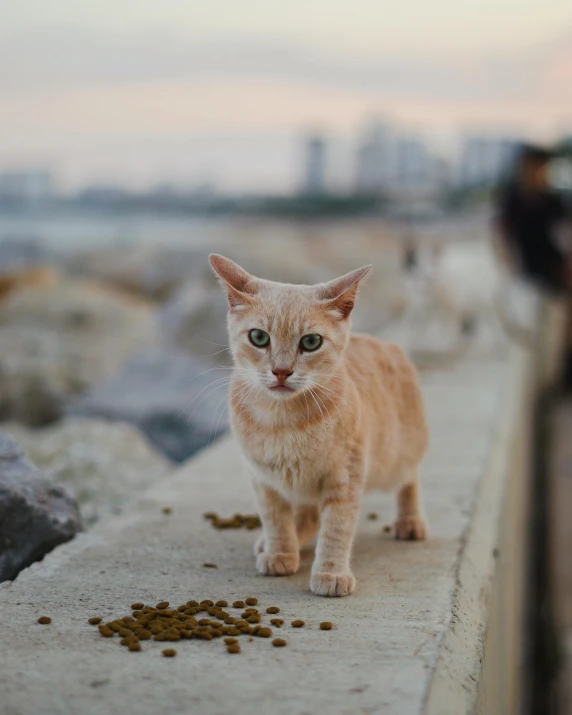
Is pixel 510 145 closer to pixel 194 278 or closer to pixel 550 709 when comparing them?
pixel 194 278

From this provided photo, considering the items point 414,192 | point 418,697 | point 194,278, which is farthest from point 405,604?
point 414,192

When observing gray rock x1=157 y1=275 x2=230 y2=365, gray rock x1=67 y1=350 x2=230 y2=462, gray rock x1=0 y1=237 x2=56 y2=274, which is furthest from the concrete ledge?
gray rock x1=0 y1=237 x2=56 y2=274

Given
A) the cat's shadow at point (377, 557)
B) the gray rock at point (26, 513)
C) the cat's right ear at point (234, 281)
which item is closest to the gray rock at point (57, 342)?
the gray rock at point (26, 513)

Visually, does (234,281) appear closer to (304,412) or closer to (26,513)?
(304,412)

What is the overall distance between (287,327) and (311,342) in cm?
8

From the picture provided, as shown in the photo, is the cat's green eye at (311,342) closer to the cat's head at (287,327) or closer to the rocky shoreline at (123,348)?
the cat's head at (287,327)

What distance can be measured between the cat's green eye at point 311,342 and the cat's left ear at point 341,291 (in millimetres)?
91

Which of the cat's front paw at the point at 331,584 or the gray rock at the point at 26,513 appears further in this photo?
the gray rock at the point at 26,513

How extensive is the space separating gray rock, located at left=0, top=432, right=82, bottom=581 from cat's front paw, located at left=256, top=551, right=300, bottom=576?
25.7 inches

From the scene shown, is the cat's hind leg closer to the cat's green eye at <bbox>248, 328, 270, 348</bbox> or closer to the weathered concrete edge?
the weathered concrete edge

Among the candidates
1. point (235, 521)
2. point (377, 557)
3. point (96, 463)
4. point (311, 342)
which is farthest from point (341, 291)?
point (96, 463)

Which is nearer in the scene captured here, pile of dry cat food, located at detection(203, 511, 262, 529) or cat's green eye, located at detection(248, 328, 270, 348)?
cat's green eye, located at detection(248, 328, 270, 348)

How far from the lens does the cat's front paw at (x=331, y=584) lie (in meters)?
2.35

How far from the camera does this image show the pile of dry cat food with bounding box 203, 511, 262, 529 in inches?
119
